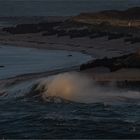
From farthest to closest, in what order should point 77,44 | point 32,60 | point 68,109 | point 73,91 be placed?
1. point 77,44
2. point 32,60
3. point 73,91
4. point 68,109

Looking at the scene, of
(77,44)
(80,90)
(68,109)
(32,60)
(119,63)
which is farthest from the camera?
(77,44)

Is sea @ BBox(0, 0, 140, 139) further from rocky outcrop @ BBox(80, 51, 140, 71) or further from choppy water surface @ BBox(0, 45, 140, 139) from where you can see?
rocky outcrop @ BBox(80, 51, 140, 71)

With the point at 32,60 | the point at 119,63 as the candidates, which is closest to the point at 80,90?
the point at 119,63

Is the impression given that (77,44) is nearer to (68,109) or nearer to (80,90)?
(80,90)

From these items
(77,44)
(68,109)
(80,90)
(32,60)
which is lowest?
(77,44)

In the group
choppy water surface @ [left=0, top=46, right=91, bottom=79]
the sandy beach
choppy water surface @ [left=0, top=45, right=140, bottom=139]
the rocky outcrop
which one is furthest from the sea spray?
the sandy beach

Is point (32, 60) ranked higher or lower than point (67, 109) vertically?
lower

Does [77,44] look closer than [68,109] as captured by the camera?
No

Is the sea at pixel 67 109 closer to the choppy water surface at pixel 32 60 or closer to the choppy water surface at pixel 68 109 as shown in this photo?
the choppy water surface at pixel 68 109

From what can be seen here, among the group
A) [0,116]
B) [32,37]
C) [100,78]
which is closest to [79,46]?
[32,37]

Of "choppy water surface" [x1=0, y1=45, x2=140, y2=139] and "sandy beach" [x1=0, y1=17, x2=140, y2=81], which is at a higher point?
"choppy water surface" [x1=0, y1=45, x2=140, y2=139]
